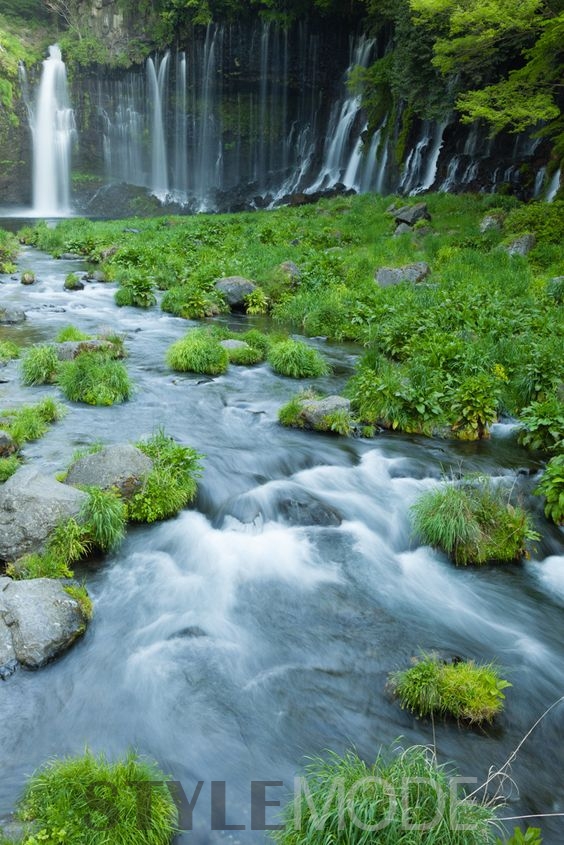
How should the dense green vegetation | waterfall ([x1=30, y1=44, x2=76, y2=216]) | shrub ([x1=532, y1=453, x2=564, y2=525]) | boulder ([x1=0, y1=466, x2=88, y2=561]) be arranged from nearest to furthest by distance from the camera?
boulder ([x1=0, y1=466, x2=88, y2=561])
shrub ([x1=532, y1=453, x2=564, y2=525])
the dense green vegetation
waterfall ([x1=30, y1=44, x2=76, y2=216])

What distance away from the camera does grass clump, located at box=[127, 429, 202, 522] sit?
762 cm

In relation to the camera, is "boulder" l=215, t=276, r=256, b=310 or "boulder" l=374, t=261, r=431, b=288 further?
"boulder" l=215, t=276, r=256, b=310

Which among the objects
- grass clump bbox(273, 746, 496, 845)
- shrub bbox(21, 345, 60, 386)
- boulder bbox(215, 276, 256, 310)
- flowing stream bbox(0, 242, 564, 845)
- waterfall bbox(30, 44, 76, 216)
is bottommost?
flowing stream bbox(0, 242, 564, 845)

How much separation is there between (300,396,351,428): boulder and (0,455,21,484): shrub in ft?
14.6

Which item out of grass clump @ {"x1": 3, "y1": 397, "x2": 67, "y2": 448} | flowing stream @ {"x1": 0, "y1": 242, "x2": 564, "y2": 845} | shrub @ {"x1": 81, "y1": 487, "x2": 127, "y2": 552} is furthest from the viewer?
grass clump @ {"x1": 3, "y1": 397, "x2": 67, "y2": 448}

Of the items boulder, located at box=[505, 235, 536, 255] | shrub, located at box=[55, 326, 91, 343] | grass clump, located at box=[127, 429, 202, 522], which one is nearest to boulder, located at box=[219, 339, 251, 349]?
shrub, located at box=[55, 326, 91, 343]

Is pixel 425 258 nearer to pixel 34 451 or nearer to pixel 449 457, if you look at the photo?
pixel 449 457

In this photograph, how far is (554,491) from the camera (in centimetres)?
777

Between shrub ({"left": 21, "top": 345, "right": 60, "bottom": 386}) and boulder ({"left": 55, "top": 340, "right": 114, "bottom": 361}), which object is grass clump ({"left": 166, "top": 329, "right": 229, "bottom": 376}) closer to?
boulder ({"left": 55, "top": 340, "right": 114, "bottom": 361})

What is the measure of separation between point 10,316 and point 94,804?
1438cm

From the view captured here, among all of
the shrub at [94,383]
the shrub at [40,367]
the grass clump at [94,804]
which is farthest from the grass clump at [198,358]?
the grass clump at [94,804]

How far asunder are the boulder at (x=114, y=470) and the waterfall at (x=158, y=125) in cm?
4572

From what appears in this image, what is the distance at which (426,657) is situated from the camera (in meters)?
5.41

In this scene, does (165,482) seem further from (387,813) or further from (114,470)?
(387,813)
